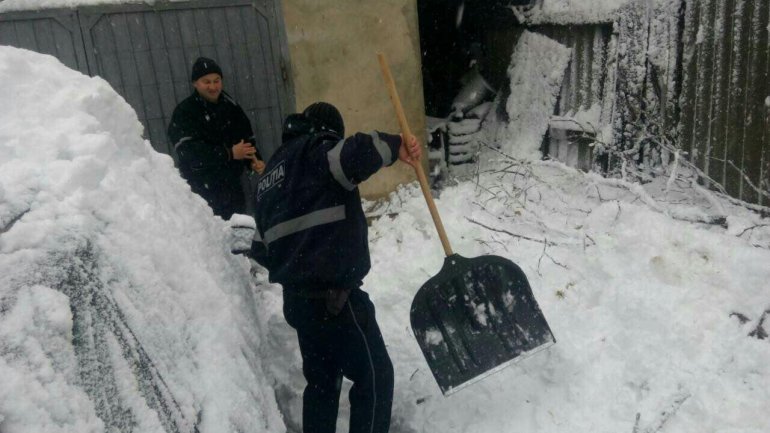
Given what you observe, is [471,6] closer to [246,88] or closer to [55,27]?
[246,88]

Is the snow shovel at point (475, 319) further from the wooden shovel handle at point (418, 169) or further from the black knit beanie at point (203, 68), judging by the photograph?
the black knit beanie at point (203, 68)

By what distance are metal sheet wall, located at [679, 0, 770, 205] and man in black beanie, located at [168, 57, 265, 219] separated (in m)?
3.57

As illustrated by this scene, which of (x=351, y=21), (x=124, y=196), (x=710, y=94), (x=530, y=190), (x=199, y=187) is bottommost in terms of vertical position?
(x=530, y=190)

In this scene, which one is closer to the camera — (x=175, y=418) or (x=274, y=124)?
(x=175, y=418)

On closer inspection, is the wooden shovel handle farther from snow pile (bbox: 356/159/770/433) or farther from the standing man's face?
the standing man's face

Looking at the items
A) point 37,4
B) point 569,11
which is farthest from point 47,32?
point 569,11

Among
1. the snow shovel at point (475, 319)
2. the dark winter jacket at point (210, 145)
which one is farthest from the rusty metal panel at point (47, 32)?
the snow shovel at point (475, 319)

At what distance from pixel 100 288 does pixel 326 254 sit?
114 centimetres

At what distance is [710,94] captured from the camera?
15.0 ft

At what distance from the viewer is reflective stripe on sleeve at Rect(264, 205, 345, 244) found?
261 cm

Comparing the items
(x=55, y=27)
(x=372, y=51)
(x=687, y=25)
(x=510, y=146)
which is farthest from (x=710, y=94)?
(x=55, y=27)

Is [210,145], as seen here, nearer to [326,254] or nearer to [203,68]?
[203,68]

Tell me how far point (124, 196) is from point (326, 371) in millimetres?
1310

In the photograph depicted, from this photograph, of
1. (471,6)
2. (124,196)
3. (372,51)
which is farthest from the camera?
(471,6)
